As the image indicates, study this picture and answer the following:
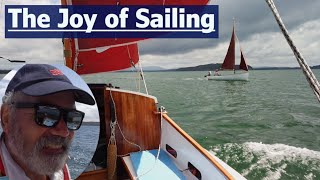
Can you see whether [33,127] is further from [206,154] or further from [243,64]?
[243,64]

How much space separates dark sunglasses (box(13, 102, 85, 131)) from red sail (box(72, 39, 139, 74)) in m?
3.57

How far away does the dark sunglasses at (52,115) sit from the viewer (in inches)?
49.3

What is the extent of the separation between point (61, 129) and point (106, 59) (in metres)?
4.57

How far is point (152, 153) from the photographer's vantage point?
430 cm

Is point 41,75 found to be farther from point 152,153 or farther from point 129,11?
point 129,11

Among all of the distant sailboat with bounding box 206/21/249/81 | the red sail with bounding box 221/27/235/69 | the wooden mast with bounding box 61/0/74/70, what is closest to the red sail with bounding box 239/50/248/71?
the distant sailboat with bounding box 206/21/249/81

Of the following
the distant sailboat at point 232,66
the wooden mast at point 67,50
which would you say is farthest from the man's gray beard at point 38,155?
the distant sailboat at point 232,66

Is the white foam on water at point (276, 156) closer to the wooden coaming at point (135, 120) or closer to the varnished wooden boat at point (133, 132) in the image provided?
the varnished wooden boat at point (133, 132)

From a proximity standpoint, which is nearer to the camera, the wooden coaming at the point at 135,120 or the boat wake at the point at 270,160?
the wooden coaming at the point at 135,120

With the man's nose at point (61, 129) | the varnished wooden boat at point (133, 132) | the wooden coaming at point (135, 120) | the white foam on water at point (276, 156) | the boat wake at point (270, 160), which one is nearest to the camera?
the man's nose at point (61, 129)

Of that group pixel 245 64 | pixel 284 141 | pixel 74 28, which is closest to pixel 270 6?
pixel 74 28

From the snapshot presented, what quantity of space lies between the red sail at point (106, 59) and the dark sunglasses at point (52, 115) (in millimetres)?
3566

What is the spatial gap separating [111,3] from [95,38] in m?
0.66

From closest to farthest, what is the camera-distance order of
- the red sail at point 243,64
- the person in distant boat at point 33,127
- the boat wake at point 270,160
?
the person in distant boat at point 33,127 < the boat wake at point 270,160 < the red sail at point 243,64
